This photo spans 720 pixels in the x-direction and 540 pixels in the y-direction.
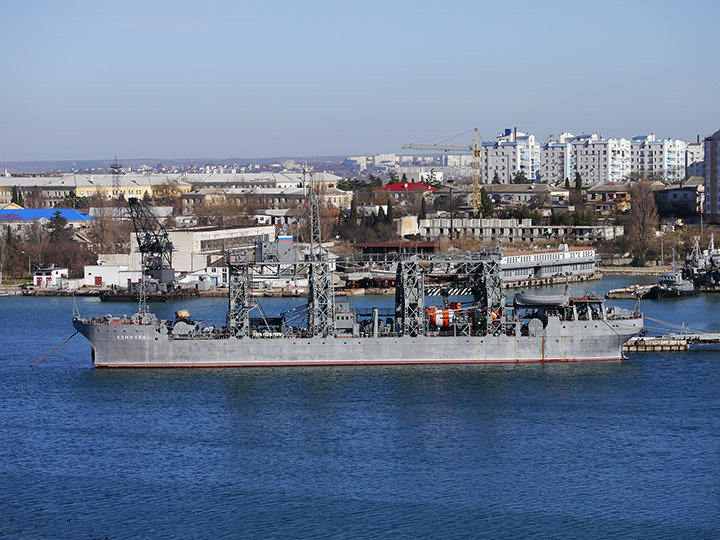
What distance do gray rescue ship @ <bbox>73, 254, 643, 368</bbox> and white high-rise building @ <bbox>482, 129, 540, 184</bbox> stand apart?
7846 cm

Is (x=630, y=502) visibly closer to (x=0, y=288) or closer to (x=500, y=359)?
(x=500, y=359)

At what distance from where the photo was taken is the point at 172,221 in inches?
2776

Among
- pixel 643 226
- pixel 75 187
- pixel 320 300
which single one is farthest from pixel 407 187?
pixel 320 300

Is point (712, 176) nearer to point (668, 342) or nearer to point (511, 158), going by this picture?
point (668, 342)

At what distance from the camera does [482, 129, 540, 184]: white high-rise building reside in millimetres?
107812

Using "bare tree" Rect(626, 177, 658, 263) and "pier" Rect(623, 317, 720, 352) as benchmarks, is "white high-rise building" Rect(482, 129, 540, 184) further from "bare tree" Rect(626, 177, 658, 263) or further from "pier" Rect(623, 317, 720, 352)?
"pier" Rect(623, 317, 720, 352)

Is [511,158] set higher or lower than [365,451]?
higher

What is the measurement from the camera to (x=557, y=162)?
106m

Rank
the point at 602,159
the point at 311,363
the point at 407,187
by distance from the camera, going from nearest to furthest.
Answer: the point at 311,363 < the point at 407,187 < the point at 602,159

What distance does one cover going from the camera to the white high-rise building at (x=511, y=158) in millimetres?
107812

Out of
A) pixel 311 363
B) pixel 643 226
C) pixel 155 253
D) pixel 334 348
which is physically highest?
pixel 643 226

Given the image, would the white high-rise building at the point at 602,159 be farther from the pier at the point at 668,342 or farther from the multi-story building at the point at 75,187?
the pier at the point at 668,342

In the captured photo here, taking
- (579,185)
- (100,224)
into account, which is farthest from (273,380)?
(579,185)

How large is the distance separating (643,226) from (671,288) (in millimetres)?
13492
